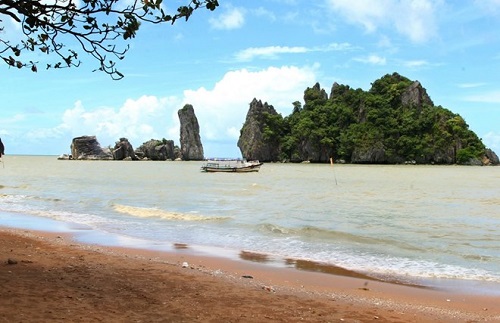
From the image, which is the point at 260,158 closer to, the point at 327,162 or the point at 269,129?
the point at 269,129

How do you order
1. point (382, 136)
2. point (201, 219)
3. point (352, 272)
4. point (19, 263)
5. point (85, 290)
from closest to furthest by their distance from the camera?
point (85, 290)
point (19, 263)
point (352, 272)
point (201, 219)
point (382, 136)

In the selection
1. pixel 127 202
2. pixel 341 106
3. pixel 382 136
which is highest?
pixel 341 106

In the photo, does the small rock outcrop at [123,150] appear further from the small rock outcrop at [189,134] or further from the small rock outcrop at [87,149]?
the small rock outcrop at [189,134]

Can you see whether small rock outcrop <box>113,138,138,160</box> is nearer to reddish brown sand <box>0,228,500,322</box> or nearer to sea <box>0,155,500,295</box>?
sea <box>0,155,500,295</box>

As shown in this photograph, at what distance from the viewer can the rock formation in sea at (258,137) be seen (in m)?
144

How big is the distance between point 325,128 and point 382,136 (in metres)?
17.4

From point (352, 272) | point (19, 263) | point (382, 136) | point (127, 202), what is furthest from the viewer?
point (382, 136)

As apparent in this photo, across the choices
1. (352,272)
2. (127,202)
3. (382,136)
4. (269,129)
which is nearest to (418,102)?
(382,136)

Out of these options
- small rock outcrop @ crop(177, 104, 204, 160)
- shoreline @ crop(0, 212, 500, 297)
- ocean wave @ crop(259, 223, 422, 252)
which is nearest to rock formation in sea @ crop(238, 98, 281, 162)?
small rock outcrop @ crop(177, 104, 204, 160)

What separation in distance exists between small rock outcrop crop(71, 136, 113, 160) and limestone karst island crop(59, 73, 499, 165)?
311 millimetres

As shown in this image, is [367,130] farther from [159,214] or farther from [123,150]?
[159,214]

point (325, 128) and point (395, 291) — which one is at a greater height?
point (325, 128)

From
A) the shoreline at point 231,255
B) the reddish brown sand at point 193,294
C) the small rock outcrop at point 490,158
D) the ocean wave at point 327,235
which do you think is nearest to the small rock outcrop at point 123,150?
the small rock outcrop at point 490,158

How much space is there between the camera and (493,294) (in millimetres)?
8477
